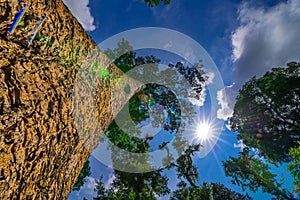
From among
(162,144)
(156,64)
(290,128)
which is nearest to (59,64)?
(162,144)

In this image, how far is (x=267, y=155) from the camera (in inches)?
649

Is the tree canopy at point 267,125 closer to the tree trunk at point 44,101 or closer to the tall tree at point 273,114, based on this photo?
the tall tree at point 273,114

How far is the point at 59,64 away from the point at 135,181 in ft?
28.0

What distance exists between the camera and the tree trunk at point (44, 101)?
146 centimetres

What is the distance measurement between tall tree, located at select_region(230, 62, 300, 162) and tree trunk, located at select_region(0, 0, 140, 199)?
16846 mm

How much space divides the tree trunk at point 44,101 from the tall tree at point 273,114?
55.3 ft

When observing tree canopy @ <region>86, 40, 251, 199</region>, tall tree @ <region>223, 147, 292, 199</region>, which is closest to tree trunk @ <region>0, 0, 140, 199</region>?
tree canopy @ <region>86, 40, 251, 199</region>

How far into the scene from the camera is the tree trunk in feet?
4.80

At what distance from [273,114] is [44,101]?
18.3 meters

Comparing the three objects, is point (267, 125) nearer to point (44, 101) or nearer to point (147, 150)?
point (147, 150)

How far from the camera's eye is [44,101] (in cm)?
187

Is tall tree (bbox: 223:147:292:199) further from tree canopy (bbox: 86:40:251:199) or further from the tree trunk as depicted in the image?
the tree trunk

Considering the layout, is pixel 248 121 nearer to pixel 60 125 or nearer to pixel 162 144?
pixel 162 144

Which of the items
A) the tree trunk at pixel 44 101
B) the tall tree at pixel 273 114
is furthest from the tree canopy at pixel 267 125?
the tree trunk at pixel 44 101
